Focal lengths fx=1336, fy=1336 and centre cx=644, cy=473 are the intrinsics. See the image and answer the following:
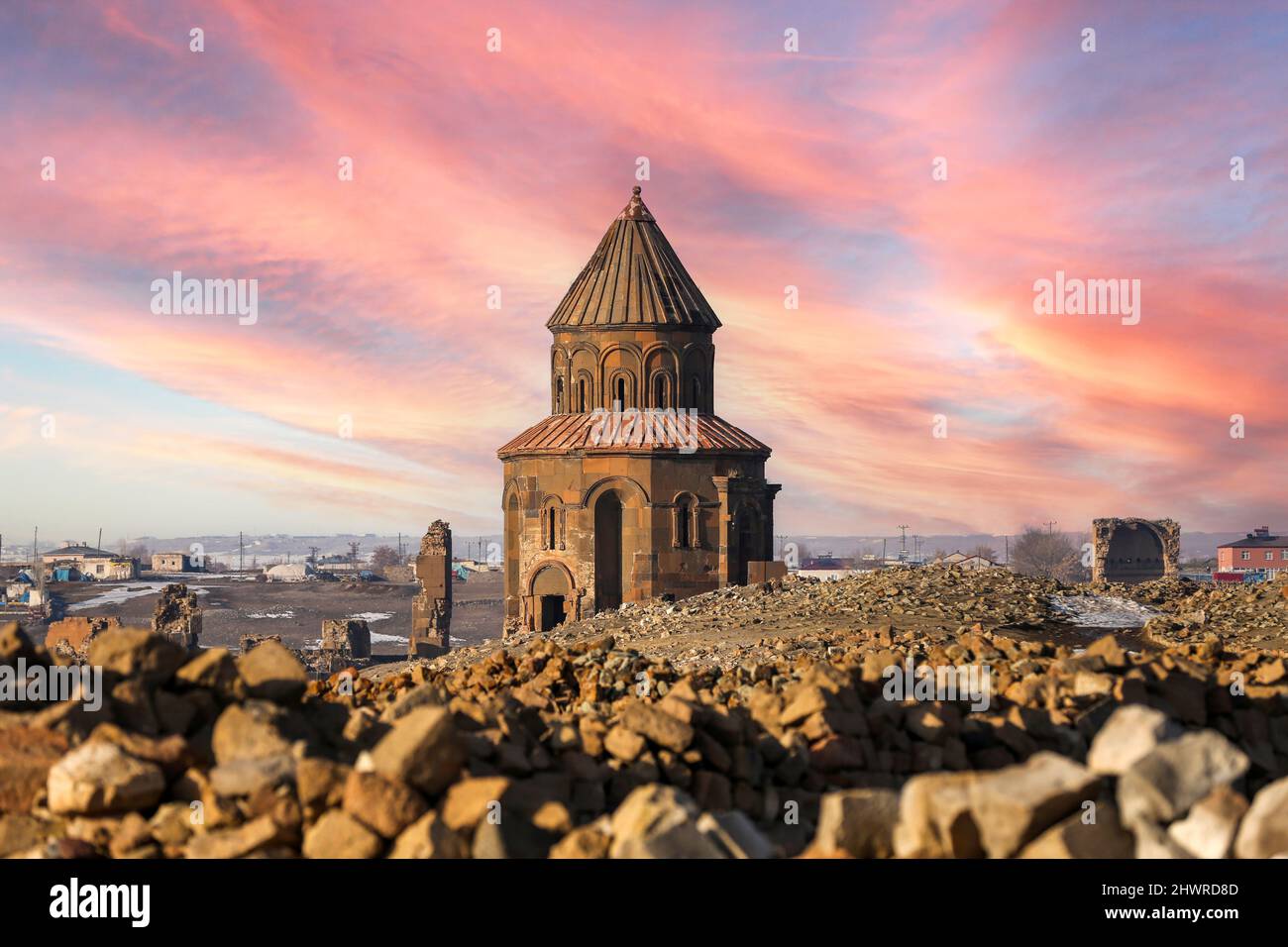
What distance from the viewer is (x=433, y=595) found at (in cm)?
3475

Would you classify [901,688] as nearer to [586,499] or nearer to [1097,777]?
[1097,777]

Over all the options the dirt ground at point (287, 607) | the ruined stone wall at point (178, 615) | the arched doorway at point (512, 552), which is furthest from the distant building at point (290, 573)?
the arched doorway at point (512, 552)

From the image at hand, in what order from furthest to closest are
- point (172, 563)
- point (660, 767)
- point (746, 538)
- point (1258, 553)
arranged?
point (172, 563)
point (1258, 553)
point (746, 538)
point (660, 767)

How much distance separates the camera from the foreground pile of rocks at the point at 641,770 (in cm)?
533

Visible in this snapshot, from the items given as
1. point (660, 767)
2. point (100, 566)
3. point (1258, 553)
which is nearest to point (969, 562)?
point (1258, 553)

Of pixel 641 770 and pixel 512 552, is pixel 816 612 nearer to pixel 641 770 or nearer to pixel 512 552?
pixel 512 552

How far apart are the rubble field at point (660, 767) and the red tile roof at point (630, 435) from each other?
1867 centimetres

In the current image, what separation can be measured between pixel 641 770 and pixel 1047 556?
94807 mm

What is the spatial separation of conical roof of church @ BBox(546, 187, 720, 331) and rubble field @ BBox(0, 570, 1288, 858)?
20.8 metres

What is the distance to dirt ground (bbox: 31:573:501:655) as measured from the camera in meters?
61.2

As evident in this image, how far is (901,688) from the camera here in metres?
8.88
